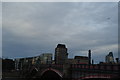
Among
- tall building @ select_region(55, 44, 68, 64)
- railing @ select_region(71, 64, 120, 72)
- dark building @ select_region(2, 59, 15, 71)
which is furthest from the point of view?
tall building @ select_region(55, 44, 68, 64)

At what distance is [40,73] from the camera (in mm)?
81938

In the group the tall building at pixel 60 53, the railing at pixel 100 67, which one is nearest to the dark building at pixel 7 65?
the tall building at pixel 60 53

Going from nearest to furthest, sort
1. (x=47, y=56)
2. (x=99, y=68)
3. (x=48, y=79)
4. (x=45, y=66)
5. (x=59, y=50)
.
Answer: (x=99, y=68)
(x=45, y=66)
(x=48, y=79)
(x=59, y=50)
(x=47, y=56)

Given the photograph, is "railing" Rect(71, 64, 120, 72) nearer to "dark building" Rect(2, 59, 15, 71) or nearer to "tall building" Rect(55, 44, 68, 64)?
"tall building" Rect(55, 44, 68, 64)

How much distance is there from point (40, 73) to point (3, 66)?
52.5 m

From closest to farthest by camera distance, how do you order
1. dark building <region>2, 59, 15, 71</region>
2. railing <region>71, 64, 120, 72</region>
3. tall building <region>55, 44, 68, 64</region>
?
railing <region>71, 64, 120, 72</region> < dark building <region>2, 59, 15, 71</region> < tall building <region>55, 44, 68, 64</region>

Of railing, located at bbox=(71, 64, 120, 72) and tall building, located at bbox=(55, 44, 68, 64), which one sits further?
tall building, located at bbox=(55, 44, 68, 64)

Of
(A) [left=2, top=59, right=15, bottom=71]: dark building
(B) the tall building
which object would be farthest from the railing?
(A) [left=2, top=59, right=15, bottom=71]: dark building

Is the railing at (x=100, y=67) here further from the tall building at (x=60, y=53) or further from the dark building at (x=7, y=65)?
the dark building at (x=7, y=65)

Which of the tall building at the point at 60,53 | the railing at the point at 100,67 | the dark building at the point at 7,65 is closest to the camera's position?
the railing at the point at 100,67

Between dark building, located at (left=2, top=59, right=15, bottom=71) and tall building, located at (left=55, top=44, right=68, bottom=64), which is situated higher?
tall building, located at (left=55, top=44, right=68, bottom=64)

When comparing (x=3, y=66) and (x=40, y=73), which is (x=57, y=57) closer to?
(x=3, y=66)

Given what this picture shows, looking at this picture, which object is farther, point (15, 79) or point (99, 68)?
point (15, 79)

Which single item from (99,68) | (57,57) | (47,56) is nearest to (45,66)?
(99,68)
